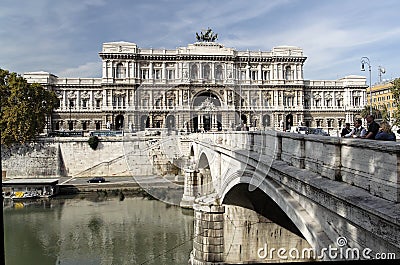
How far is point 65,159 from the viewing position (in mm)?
35438

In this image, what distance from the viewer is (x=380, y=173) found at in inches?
136

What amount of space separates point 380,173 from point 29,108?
3347cm

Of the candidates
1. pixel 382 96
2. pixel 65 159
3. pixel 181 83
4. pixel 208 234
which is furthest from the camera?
pixel 382 96

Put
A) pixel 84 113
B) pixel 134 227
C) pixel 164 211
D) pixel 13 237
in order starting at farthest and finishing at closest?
1. pixel 84 113
2. pixel 164 211
3. pixel 134 227
4. pixel 13 237

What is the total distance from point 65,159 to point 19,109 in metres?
6.55

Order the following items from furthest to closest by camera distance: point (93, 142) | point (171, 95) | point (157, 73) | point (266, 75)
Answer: point (266, 75), point (157, 73), point (171, 95), point (93, 142)

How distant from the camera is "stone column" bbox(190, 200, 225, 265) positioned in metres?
13.7

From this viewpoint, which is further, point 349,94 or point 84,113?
point 349,94

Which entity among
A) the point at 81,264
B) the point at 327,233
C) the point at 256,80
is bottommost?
the point at 81,264

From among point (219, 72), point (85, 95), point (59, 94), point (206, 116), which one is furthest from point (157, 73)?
point (206, 116)

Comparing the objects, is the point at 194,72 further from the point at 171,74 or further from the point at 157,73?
the point at 157,73

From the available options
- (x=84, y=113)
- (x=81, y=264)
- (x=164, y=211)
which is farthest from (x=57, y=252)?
(x=84, y=113)

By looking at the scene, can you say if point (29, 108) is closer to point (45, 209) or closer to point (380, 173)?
point (45, 209)

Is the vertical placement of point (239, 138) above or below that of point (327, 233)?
above
